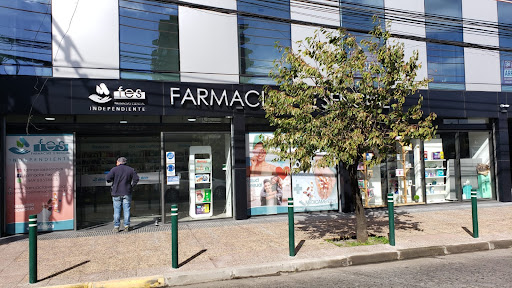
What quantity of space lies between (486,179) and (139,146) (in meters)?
Result: 11.7

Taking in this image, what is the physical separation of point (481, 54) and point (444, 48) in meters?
1.37

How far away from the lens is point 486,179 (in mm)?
13070

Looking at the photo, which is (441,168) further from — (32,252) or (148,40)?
(32,252)

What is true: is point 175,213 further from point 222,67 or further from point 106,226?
point 222,67

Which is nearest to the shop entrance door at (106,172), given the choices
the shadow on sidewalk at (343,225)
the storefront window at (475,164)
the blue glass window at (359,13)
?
the shadow on sidewalk at (343,225)

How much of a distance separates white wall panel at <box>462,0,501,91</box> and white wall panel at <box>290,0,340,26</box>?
4.91 m

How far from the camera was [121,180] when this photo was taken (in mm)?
8922

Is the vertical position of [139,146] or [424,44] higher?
[424,44]

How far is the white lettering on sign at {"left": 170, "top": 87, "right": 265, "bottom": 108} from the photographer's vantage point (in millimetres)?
9695

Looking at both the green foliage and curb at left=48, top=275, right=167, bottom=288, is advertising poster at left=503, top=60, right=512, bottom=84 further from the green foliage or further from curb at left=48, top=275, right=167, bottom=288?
curb at left=48, top=275, right=167, bottom=288

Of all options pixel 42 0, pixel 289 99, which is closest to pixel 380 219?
pixel 289 99

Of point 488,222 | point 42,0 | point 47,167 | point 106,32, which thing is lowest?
point 488,222

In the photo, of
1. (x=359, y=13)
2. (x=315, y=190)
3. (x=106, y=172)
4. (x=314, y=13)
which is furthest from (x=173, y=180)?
(x=359, y=13)

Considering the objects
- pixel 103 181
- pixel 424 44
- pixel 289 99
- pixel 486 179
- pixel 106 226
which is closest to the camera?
pixel 289 99
